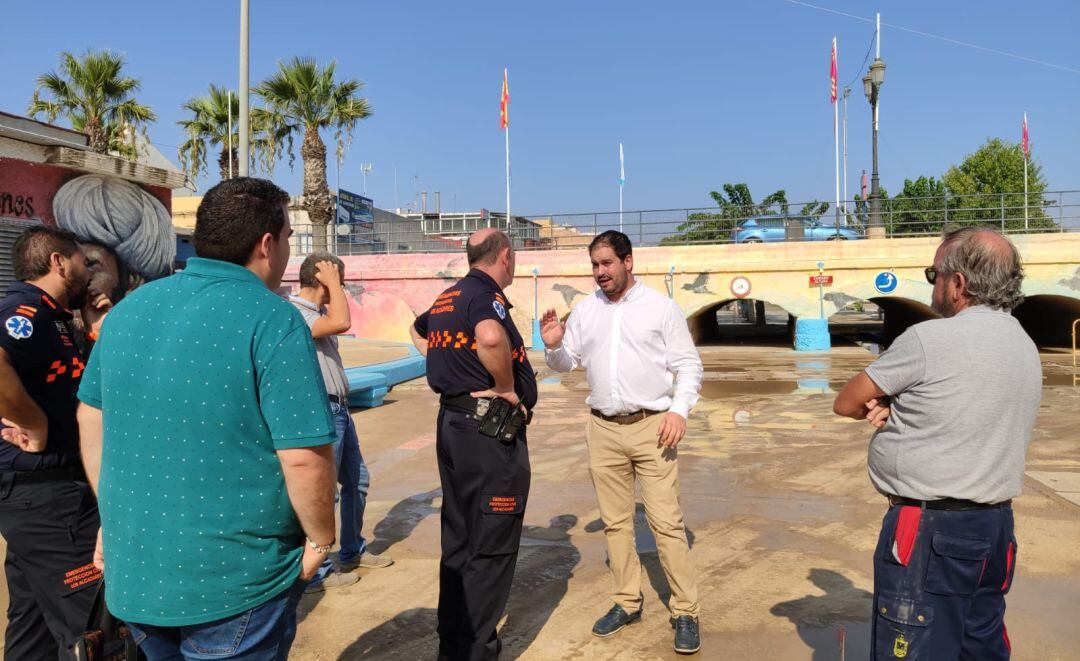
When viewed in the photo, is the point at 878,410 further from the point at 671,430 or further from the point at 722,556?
the point at 722,556

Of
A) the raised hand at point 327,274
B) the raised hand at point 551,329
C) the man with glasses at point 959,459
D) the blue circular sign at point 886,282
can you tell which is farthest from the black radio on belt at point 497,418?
the blue circular sign at point 886,282

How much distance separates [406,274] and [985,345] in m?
22.2

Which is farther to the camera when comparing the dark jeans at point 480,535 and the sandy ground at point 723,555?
the sandy ground at point 723,555

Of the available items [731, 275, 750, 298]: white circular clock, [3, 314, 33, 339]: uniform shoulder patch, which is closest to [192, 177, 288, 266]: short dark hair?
[3, 314, 33, 339]: uniform shoulder patch

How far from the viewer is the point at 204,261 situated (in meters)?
1.98

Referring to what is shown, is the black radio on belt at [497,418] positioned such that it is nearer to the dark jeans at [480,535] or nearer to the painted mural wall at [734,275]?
the dark jeans at [480,535]

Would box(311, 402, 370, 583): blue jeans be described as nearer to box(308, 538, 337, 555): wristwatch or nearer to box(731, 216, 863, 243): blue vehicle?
box(308, 538, 337, 555): wristwatch

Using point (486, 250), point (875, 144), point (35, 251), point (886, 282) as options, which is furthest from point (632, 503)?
point (875, 144)

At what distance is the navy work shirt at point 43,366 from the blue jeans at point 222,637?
1329 millimetres

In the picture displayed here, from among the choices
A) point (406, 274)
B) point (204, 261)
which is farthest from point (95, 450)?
point (406, 274)

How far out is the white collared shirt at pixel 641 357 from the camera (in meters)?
3.97

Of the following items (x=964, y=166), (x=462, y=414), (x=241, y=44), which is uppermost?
(x=964, y=166)

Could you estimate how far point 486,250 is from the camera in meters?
3.68

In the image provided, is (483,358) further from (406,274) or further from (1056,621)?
(406,274)
